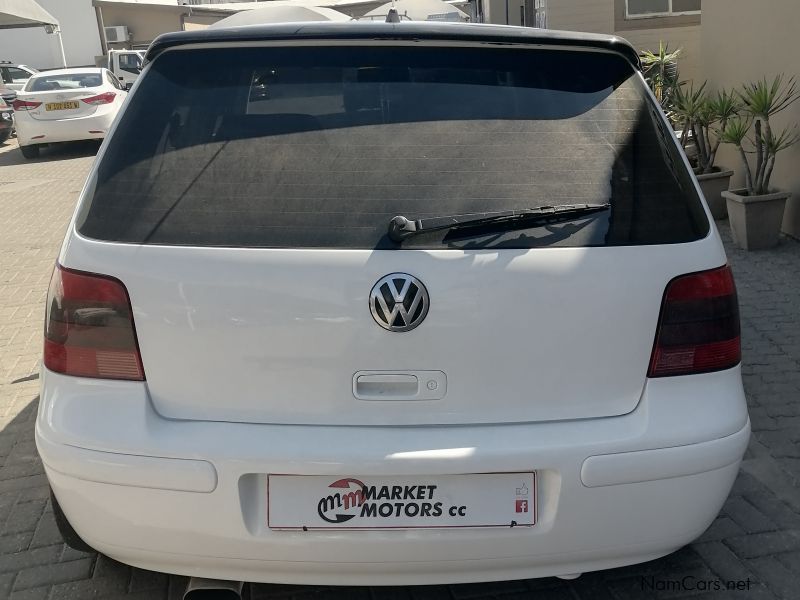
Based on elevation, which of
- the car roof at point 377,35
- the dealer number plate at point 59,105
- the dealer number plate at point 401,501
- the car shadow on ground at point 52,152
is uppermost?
the car roof at point 377,35

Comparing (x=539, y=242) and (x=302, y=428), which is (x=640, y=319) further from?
(x=302, y=428)

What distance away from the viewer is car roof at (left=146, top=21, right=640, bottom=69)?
2.43 metres

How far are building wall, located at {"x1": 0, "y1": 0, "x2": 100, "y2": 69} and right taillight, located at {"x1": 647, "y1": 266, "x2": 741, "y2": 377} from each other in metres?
38.5

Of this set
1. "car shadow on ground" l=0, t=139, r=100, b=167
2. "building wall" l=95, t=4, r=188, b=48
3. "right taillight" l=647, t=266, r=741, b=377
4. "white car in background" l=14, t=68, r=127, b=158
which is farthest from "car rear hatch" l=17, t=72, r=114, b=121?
"building wall" l=95, t=4, r=188, b=48

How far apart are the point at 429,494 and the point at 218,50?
134 cm

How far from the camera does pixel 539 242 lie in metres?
2.22

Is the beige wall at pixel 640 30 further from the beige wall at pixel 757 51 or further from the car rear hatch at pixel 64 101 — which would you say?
the car rear hatch at pixel 64 101

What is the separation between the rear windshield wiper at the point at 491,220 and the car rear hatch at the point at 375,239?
0.06 ft

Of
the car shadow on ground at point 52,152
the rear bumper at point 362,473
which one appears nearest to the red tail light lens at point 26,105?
the car shadow on ground at point 52,152

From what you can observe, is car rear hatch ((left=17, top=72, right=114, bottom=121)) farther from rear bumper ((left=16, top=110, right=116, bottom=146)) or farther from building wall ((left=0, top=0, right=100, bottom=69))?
building wall ((left=0, top=0, right=100, bottom=69))

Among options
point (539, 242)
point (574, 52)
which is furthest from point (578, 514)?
point (574, 52)

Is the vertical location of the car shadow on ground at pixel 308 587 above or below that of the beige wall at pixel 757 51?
below

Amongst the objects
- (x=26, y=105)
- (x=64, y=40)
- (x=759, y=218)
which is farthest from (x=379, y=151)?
(x=64, y=40)

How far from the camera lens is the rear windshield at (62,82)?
15.7m
